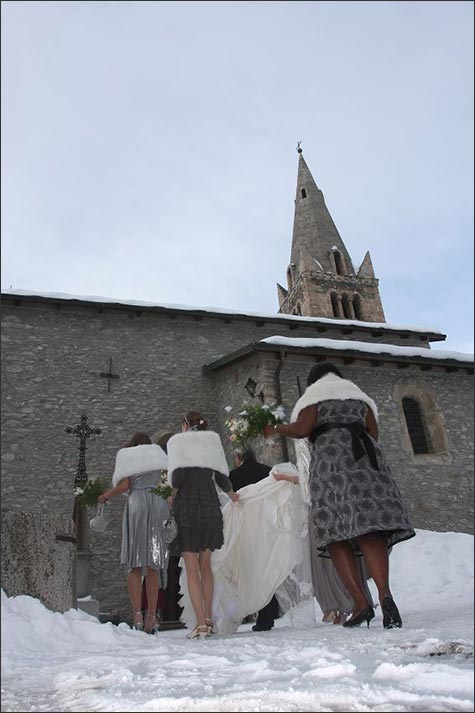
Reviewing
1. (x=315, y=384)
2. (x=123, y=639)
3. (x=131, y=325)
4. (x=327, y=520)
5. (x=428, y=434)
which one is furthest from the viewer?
(x=131, y=325)

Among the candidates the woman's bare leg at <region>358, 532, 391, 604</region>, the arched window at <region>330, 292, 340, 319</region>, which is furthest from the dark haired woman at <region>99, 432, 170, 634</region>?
the arched window at <region>330, 292, 340, 319</region>

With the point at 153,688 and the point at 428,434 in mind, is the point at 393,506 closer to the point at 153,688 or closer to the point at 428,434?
the point at 153,688

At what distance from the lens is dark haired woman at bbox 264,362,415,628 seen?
11.9 feet

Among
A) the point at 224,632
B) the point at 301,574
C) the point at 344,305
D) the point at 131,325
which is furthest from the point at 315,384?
the point at 344,305

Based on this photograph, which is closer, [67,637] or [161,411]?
[67,637]

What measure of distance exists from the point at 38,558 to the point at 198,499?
1.27m

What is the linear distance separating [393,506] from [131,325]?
10.7 m

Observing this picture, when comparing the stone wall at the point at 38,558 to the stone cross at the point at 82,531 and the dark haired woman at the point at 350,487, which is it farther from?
the stone cross at the point at 82,531

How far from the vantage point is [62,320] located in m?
13.1

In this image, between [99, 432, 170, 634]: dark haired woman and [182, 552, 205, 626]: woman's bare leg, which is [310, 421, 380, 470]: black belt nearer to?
[182, 552, 205, 626]: woman's bare leg

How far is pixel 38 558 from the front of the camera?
3777mm

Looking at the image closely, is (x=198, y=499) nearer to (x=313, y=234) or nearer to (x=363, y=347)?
(x=363, y=347)

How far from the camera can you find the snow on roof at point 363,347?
38.5 feet

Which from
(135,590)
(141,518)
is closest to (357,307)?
(141,518)
